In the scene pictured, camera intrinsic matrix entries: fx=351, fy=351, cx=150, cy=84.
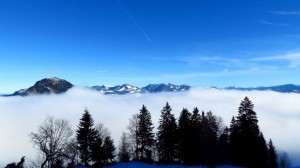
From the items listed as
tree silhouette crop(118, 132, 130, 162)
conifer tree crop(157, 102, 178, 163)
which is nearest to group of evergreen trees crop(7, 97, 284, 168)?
conifer tree crop(157, 102, 178, 163)

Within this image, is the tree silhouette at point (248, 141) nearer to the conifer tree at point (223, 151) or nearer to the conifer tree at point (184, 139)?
the conifer tree at point (223, 151)

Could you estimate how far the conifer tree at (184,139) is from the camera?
96.0 meters

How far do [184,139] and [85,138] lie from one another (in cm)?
2698

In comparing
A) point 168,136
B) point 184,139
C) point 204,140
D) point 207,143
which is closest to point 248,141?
point 207,143

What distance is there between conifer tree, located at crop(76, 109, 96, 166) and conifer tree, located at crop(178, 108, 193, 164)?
24479 millimetres

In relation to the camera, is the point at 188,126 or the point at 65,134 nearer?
the point at 65,134

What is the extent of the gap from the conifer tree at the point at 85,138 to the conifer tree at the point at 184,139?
80.3 feet

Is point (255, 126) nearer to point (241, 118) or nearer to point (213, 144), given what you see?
point (241, 118)

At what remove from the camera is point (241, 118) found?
92500 mm

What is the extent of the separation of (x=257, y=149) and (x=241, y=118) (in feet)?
29.0

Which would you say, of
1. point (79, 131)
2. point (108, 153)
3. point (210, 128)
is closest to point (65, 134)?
point (79, 131)

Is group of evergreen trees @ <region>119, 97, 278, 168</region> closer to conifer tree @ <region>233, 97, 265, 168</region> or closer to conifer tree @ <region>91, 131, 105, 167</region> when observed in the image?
conifer tree @ <region>233, 97, 265, 168</region>

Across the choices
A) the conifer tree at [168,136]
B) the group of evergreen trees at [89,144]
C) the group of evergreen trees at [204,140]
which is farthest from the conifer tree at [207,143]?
the group of evergreen trees at [89,144]

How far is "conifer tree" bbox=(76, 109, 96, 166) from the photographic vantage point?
290 ft
